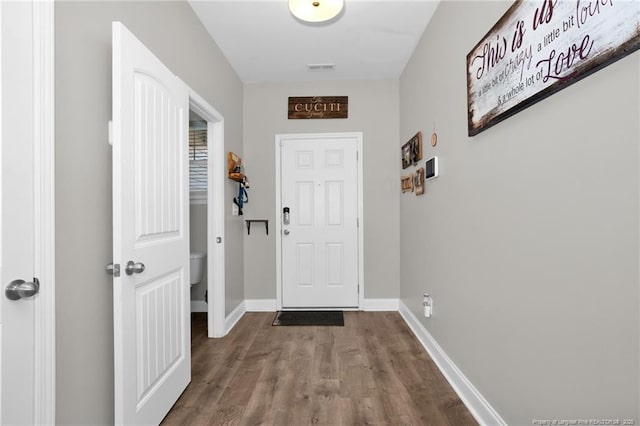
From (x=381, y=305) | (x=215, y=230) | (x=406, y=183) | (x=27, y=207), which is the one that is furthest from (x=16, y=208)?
(x=381, y=305)

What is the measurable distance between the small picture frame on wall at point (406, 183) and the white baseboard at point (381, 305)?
4.16ft

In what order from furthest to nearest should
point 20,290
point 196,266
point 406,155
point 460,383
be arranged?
point 196,266
point 406,155
point 460,383
point 20,290

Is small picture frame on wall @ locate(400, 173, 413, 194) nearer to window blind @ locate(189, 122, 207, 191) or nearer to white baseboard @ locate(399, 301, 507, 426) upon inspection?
white baseboard @ locate(399, 301, 507, 426)

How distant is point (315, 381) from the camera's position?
210 centimetres

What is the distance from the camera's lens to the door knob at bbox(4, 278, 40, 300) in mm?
1002

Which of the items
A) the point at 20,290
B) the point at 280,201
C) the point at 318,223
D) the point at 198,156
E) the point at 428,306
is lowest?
the point at 428,306

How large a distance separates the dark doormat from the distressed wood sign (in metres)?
2.32

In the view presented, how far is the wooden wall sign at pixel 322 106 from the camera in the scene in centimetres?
361

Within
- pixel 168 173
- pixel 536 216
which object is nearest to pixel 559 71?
pixel 536 216

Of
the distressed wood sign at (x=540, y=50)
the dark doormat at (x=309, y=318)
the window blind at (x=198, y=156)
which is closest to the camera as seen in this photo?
the distressed wood sign at (x=540, y=50)

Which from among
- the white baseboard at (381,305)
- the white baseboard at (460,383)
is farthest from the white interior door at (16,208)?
the white baseboard at (381,305)

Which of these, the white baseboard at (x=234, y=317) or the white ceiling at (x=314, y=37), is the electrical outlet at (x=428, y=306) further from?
the white ceiling at (x=314, y=37)

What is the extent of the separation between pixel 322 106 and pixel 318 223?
4.44 feet

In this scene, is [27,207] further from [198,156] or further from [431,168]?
[198,156]
